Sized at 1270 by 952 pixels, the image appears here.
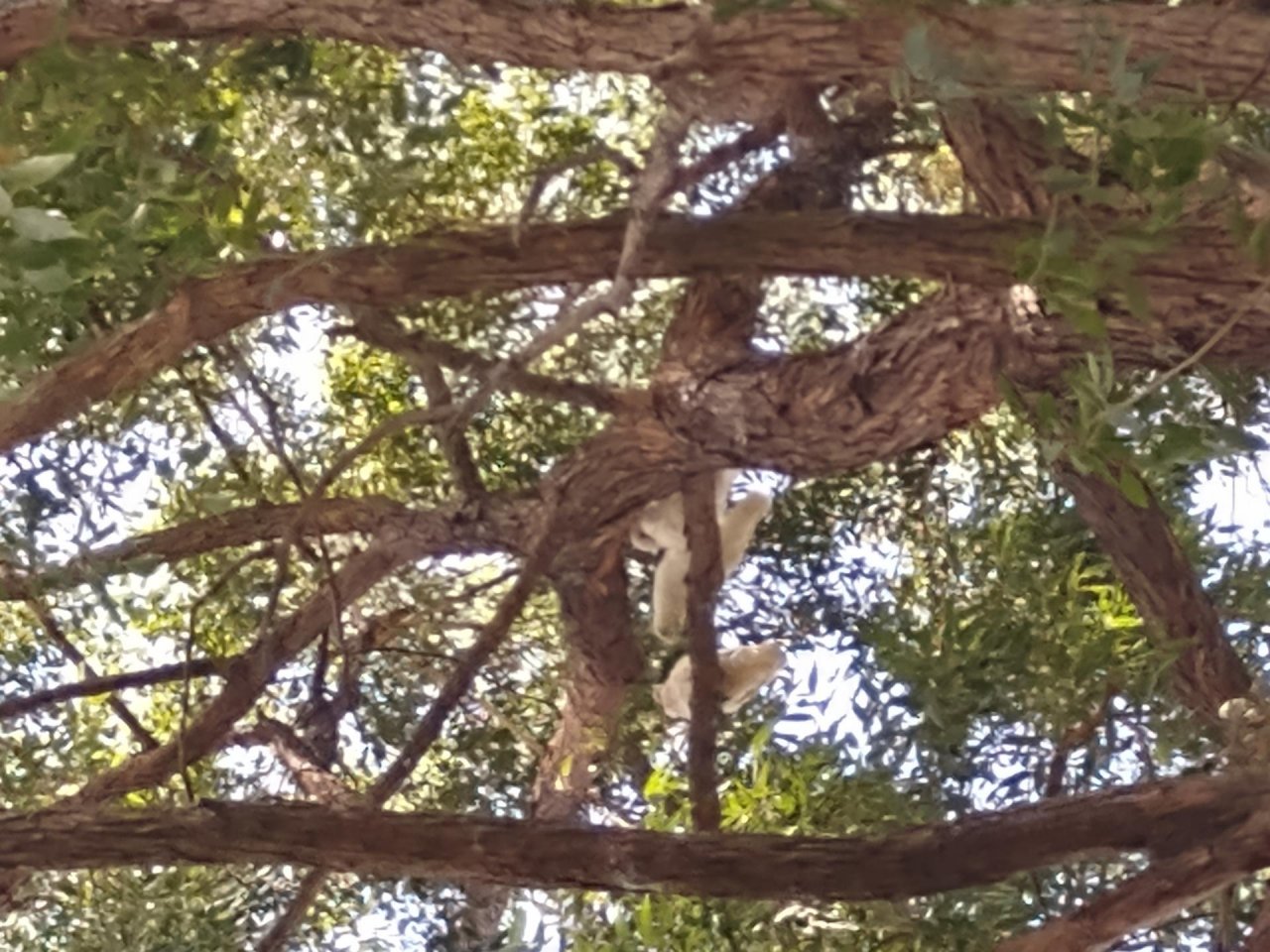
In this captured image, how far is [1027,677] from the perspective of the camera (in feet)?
6.44

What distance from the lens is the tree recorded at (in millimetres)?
1350

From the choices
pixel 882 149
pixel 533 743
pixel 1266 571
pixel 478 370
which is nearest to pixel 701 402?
pixel 478 370

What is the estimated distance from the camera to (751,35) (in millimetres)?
1328

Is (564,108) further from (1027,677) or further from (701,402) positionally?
(1027,677)

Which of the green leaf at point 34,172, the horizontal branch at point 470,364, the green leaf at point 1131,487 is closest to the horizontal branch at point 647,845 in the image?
the green leaf at point 1131,487

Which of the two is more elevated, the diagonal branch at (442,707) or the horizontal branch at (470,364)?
the horizontal branch at (470,364)

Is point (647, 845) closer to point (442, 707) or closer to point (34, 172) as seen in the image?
point (442, 707)

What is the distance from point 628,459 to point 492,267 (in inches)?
17.8

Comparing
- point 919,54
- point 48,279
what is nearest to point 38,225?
point 48,279

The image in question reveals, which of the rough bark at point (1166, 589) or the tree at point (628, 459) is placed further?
the rough bark at point (1166, 589)

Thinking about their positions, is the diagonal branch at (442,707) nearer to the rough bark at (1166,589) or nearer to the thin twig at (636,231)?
the thin twig at (636,231)

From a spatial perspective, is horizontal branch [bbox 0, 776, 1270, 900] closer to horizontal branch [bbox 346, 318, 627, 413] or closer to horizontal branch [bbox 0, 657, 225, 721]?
horizontal branch [bbox 0, 657, 225, 721]

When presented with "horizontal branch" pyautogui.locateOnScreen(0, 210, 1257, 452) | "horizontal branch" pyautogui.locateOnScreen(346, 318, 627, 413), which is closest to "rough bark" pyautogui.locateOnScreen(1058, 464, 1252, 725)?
"horizontal branch" pyautogui.locateOnScreen(0, 210, 1257, 452)

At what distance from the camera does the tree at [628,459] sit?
4.43 ft
